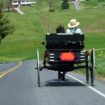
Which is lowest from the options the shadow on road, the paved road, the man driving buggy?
the shadow on road

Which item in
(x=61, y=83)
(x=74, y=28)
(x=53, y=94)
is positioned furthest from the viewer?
(x=61, y=83)

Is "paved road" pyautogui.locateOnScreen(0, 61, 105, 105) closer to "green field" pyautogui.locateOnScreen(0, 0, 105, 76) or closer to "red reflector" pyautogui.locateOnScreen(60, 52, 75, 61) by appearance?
"red reflector" pyautogui.locateOnScreen(60, 52, 75, 61)

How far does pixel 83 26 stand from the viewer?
104812mm

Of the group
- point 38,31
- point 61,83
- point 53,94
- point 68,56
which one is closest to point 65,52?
point 68,56

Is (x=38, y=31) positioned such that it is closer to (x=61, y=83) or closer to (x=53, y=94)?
(x=61, y=83)

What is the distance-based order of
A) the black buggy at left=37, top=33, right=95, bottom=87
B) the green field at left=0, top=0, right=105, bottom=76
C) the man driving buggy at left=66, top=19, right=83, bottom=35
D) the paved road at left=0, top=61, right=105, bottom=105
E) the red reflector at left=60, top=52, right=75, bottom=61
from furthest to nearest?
1. the green field at left=0, top=0, right=105, bottom=76
2. the man driving buggy at left=66, top=19, right=83, bottom=35
3. the red reflector at left=60, top=52, right=75, bottom=61
4. the black buggy at left=37, top=33, right=95, bottom=87
5. the paved road at left=0, top=61, right=105, bottom=105

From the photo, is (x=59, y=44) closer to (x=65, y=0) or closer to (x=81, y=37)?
(x=81, y=37)

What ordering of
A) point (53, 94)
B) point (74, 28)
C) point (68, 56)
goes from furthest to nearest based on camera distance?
point (74, 28) → point (68, 56) → point (53, 94)

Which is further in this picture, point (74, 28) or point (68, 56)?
point (74, 28)

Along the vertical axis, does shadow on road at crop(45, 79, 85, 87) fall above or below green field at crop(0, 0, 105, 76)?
above

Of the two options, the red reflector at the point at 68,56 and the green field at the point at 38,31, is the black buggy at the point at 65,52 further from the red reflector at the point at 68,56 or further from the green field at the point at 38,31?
the green field at the point at 38,31

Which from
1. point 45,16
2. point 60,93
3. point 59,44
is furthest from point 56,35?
point 45,16

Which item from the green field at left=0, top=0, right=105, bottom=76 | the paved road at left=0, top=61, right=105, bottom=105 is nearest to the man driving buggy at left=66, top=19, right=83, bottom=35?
the paved road at left=0, top=61, right=105, bottom=105

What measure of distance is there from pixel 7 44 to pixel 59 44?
7331 centimetres
